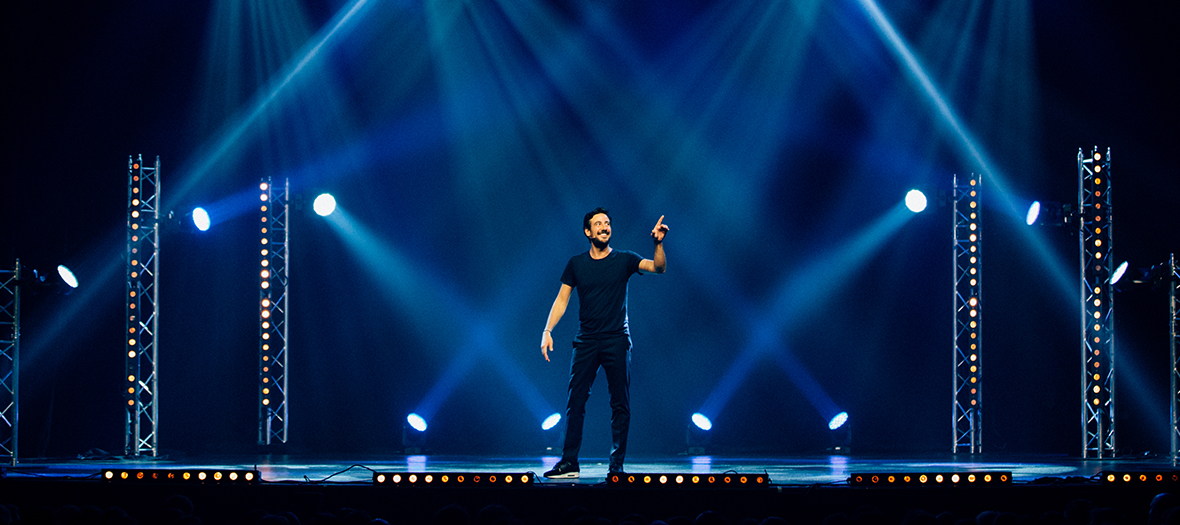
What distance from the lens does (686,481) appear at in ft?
16.6

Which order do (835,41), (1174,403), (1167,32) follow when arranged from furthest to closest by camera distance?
1. (835,41)
2. (1167,32)
3. (1174,403)

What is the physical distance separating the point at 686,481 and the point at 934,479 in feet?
4.58

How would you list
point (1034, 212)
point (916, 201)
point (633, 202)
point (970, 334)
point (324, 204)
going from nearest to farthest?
point (1034, 212)
point (970, 334)
point (916, 201)
point (324, 204)
point (633, 202)

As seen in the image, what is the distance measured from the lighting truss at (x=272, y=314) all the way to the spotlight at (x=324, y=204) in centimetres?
35

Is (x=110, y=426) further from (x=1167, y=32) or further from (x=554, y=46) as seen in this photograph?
(x=1167, y=32)

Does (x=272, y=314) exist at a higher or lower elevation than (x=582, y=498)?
higher

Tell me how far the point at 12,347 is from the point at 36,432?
0.99 m

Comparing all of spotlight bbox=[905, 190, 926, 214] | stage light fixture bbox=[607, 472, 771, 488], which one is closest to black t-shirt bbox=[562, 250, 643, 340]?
stage light fixture bbox=[607, 472, 771, 488]

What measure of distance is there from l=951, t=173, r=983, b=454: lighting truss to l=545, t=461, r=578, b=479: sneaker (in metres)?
5.68

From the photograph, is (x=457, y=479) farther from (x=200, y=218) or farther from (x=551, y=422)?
(x=200, y=218)

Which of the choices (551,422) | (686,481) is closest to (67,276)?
(551,422)

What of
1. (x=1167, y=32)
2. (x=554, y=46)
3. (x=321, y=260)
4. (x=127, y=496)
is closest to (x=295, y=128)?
(x=321, y=260)

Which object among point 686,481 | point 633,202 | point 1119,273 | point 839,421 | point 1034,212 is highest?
point 633,202

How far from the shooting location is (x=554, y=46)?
10938mm
